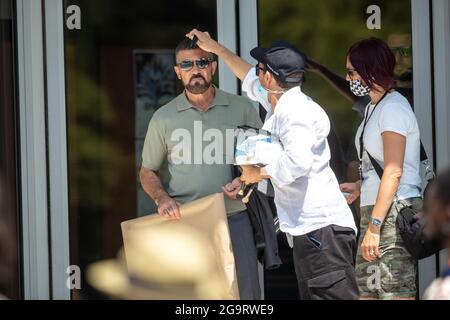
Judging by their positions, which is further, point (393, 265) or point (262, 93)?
point (262, 93)

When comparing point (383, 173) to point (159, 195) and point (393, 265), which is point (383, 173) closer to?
point (393, 265)

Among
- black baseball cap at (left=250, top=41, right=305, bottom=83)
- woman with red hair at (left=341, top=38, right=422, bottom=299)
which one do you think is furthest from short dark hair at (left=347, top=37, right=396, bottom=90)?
black baseball cap at (left=250, top=41, right=305, bottom=83)

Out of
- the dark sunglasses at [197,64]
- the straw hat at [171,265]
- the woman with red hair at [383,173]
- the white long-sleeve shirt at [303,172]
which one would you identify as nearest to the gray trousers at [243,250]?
the straw hat at [171,265]

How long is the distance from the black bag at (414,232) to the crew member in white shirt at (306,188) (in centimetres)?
26

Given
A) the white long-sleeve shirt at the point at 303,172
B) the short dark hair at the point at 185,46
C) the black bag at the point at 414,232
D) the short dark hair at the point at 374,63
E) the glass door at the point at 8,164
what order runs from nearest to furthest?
1. the white long-sleeve shirt at the point at 303,172
2. the black bag at the point at 414,232
3. the short dark hair at the point at 374,63
4. the short dark hair at the point at 185,46
5. the glass door at the point at 8,164

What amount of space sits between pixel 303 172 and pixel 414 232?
0.66 meters

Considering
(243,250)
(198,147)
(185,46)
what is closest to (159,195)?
(198,147)

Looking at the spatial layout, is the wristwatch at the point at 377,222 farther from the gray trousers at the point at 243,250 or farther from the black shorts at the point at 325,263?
the gray trousers at the point at 243,250

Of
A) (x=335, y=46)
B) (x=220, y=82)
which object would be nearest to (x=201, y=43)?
(x=220, y=82)

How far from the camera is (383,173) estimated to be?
5.50m

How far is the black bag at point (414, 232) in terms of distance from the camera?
17.9ft

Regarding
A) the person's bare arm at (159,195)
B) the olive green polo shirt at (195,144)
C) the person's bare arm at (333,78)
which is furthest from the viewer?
the person's bare arm at (333,78)

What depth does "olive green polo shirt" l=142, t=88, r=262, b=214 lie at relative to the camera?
19.6 ft

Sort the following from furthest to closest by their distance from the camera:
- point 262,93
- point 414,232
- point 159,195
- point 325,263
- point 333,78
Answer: point 333,78
point 159,195
point 262,93
point 414,232
point 325,263
